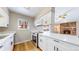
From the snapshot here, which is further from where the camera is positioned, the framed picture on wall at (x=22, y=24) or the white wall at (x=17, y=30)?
the framed picture on wall at (x=22, y=24)

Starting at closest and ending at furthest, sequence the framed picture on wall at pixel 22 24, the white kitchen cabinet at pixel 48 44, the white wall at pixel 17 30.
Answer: the white kitchen cabinet at pixel 48 44 < the white wall at pixel 17 30 < the framed picture on wall at pixel 22 24

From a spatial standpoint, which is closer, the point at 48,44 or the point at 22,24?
the point at 48,44

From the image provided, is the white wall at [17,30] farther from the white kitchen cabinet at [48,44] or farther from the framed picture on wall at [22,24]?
the white kitchen cabinet at [48,44]

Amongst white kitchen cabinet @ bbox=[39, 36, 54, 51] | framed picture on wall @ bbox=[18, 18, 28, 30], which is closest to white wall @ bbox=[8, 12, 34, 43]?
framed picture on wall @ bbox=[18, 18, 28, 30]

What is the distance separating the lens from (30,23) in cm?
680

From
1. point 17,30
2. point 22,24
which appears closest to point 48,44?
point 17,30

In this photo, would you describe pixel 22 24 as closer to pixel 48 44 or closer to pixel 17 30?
pixel 17 30

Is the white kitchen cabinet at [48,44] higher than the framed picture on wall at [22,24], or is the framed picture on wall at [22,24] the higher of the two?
the framed picture on wall at [22,24]

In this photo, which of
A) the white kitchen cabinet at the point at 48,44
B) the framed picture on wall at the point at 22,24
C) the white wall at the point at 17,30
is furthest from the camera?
the framed picture on wall at the point at 22,24

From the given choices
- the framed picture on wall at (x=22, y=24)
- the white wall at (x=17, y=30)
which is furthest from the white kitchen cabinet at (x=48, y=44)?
the framed picture on wall at (x=22, y=24)

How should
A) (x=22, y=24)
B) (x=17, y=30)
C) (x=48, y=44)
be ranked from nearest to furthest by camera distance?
(x=48, y=44), (x=17, y=30), (x=22, y=24)

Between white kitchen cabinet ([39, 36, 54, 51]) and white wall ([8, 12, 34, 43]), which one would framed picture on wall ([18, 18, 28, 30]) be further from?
white kitchen cabinet ([39, 36, 54, 51])

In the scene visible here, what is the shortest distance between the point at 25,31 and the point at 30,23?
0.83m
